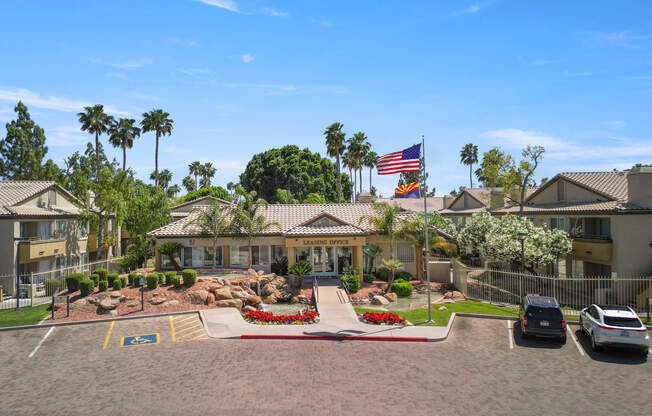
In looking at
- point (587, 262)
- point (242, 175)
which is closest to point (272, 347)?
point (587, 262)

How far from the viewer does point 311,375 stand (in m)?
13.3

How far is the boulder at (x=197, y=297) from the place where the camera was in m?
23.6

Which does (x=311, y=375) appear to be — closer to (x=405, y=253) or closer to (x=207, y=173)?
(x=405, y=253)

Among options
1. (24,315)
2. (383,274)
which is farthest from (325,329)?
(24,315)

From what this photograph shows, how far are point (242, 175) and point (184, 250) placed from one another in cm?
5080

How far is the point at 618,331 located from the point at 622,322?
48cm

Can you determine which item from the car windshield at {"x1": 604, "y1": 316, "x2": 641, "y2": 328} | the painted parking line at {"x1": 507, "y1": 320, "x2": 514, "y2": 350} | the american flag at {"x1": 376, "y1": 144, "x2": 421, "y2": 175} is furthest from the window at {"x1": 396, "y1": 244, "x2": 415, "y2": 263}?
the car windshield at {"x1": 604, "y1": 316, "x2": 641, "y2": 328}

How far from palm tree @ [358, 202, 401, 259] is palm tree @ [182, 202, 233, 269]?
11.2m

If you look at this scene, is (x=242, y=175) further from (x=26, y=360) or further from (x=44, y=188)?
(x=26, y=360)

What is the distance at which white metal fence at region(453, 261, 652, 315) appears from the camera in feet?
76.0

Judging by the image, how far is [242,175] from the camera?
8250 centimetres

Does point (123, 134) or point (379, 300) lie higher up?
point (123, 134)

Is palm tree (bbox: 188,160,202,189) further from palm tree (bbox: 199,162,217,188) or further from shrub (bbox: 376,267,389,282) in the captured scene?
shrub (bbox: 376,267,389,282)

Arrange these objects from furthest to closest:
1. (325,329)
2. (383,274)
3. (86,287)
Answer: (383,274) → (86,287) → (325,329)
